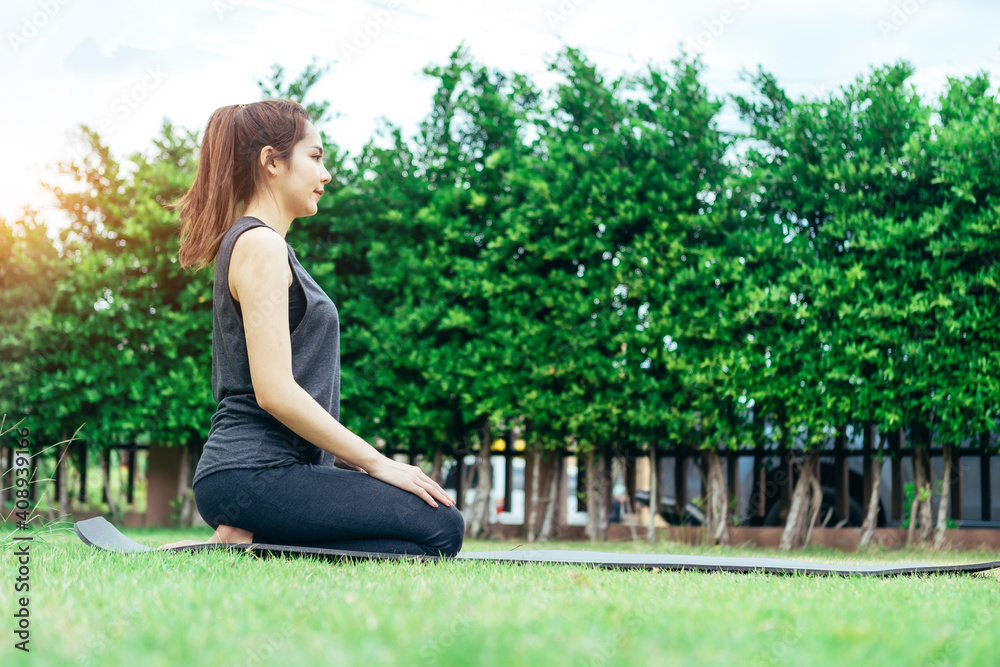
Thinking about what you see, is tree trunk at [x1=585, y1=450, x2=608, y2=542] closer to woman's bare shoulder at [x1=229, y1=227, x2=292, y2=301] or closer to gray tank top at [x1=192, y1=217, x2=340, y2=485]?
gray tank top at [x1=192, y1=217, x2=340, y2=485]

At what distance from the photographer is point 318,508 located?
281 centimetres

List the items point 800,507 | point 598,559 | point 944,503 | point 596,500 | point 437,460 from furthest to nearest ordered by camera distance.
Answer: point 437,460
point 596,500
point 800,507
point 944,503
point 598,559

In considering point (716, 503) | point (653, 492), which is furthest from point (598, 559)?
point (653, 492)

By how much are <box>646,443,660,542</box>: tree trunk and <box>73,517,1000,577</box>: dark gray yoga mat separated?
4155 mm

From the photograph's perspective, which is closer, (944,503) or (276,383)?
(276,383)

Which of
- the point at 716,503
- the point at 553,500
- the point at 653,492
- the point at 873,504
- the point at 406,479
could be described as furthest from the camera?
the point at 553,500

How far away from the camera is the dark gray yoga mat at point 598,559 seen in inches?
111

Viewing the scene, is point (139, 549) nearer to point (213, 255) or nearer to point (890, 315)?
point (213, 255)

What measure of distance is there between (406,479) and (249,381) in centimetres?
64

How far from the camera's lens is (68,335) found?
25.8 ft

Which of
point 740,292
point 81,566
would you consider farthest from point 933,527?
point 81,566

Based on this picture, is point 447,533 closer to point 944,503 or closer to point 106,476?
point 944,503

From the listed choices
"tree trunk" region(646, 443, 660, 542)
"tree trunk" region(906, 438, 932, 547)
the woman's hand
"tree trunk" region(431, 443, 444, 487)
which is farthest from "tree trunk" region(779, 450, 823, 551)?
the woman's hand

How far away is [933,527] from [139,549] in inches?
256
